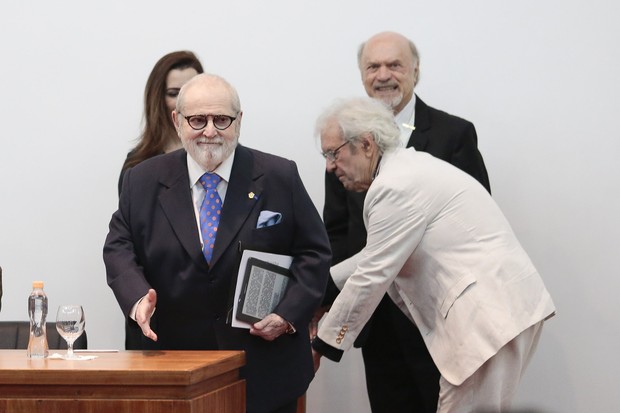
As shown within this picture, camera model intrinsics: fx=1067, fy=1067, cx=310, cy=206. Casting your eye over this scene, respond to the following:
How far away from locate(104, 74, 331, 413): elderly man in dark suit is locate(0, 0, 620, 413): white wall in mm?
2067

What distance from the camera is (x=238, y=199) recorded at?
10.9 ft

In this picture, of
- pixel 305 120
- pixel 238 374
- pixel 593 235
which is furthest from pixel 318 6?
pixel 238 374

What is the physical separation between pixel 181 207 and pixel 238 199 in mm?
178

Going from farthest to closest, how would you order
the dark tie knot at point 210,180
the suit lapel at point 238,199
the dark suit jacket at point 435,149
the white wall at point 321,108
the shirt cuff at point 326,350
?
the white wall at point 321,108 < the dark suit jacket at point 435,149 < the shirt cuff at point 326,350 < the dark tie knot at point 210,180 < the suit lapel at point 238,199

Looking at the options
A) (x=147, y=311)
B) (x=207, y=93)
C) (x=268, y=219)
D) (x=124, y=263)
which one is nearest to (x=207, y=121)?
(x=207, y=93)

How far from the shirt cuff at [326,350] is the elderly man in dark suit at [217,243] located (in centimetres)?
50

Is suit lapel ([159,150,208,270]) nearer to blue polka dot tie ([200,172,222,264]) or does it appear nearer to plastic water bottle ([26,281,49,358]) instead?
blue polka dot tie ([200,172,222,264])

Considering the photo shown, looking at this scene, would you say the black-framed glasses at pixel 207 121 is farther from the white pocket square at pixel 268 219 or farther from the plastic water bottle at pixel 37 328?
the plastic water bottle at pixel 37 328

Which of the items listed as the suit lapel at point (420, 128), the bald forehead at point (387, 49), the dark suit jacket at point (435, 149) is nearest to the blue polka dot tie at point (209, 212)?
the dark suit jacket at point (435, 149)

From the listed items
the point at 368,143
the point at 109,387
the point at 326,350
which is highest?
the point at 368,143

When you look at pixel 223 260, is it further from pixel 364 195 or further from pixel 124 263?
pixel 364 195

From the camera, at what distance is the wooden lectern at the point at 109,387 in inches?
106

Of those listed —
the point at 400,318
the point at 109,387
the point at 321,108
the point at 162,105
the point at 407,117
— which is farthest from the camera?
the point at 321,108

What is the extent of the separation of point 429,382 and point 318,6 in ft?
6.78
